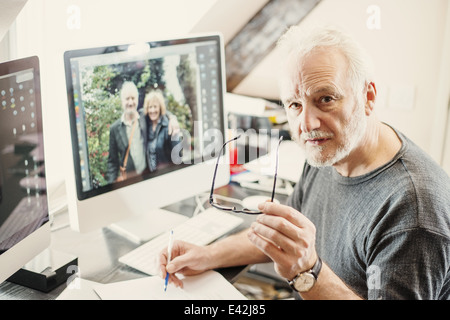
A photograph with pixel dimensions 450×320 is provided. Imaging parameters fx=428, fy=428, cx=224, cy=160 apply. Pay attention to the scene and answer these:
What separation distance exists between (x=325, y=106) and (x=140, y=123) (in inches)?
18.4

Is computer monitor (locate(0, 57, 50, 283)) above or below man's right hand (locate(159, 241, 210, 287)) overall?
above

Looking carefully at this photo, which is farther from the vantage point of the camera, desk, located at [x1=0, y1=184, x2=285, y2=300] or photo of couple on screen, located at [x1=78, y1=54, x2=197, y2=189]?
photo of couple on screen, located at [x1=78, y1=54, x2=197, y2=189]

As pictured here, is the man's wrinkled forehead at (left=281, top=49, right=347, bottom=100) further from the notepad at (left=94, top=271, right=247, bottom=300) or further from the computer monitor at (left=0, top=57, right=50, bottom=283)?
the computer monitor at (left=0, top=57, right=50, bottom=283)

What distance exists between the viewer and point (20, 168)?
83cm

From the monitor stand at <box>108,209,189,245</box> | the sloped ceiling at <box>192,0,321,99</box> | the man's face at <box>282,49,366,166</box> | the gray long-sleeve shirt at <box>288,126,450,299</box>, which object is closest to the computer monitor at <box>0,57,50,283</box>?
the monitor stand at <box>108,209,189,245</box>

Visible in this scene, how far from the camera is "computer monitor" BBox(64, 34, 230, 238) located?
992 mm

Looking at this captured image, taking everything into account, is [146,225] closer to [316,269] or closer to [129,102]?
[129,102]

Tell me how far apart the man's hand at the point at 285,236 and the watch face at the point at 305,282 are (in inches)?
0.6

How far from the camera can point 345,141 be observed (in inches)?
38.3

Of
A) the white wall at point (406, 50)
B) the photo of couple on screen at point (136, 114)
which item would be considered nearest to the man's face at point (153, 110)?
the photo of couple on screen at point (136, 114)

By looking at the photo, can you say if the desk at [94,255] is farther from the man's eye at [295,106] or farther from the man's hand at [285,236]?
the man's eye at [295,106]

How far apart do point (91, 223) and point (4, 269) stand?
0.84ft

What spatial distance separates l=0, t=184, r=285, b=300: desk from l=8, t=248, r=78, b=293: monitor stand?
1 centimetres
